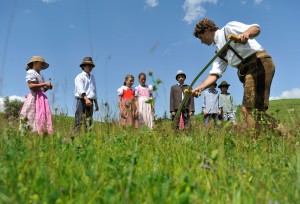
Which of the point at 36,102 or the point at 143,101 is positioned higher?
the point at 143,101

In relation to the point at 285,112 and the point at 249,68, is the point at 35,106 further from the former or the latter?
the point at 285,112

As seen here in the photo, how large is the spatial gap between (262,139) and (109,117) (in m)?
1.61

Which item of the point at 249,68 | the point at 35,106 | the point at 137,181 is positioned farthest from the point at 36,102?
the point at 137,181

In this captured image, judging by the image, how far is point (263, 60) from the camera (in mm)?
4195

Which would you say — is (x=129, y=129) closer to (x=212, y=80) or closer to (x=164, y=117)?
(x=164, y=117)

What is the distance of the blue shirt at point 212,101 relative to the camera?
31.3ft

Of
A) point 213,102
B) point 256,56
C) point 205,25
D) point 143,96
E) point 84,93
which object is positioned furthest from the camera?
point 213,102

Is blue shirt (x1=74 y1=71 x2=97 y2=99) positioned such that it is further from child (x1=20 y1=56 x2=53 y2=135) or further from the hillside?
the hillside

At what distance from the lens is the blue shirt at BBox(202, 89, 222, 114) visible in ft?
31.3

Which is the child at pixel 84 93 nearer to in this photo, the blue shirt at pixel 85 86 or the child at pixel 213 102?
the blue shirt at pixel 85 86

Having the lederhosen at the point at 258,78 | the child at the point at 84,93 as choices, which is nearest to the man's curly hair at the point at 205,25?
the lederhosen at the point at 258,78

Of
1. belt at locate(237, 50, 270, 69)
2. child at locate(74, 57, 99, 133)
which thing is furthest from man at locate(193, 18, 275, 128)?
child at locate(74, 57, 99, 133)

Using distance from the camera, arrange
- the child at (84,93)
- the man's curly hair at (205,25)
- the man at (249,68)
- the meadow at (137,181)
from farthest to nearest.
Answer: the child at (84,93) < the man's curly hair at (205,25) < the man at (249,68) < the meadow at (137,181)

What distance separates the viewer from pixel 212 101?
31.3ft
